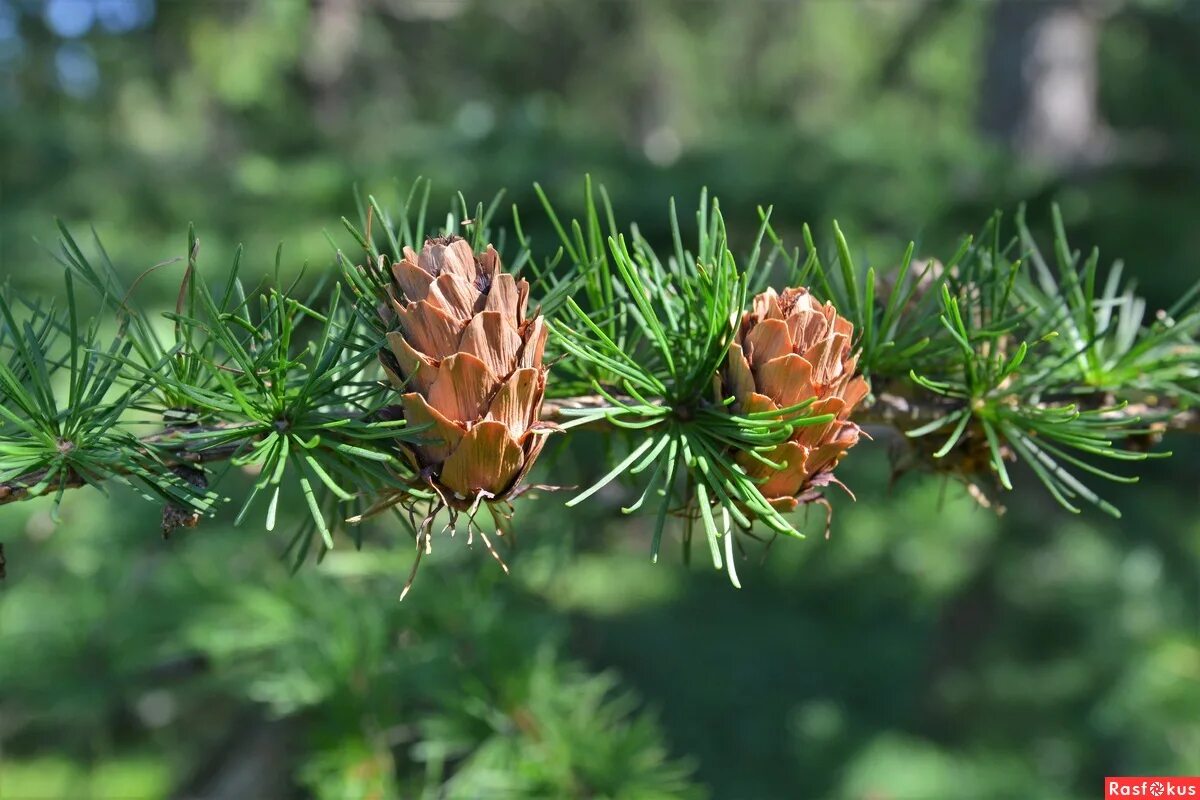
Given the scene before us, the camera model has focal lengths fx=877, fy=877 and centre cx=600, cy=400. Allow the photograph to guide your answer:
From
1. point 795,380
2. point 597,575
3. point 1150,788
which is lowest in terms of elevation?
point 597,575

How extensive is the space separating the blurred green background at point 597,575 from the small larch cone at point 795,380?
0.43 ft

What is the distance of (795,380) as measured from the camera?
31 centimetres

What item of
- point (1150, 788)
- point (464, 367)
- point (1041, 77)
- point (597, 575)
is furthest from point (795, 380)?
point (1041, 77)

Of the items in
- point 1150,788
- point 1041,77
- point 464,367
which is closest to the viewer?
point 464,367

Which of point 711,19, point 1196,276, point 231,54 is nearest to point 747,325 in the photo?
point 1196,276

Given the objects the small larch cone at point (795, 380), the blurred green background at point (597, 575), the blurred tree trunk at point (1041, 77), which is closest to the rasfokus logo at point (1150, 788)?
the blurred green background at point (597, 575)

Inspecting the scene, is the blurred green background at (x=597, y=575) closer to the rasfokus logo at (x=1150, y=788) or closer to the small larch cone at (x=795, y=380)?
the small larch cone at (x=795, y=380)

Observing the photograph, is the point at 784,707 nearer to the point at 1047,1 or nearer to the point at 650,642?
the point at 650,642

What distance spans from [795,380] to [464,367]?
115 mm

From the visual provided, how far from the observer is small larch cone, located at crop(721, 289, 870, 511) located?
1.00 ft

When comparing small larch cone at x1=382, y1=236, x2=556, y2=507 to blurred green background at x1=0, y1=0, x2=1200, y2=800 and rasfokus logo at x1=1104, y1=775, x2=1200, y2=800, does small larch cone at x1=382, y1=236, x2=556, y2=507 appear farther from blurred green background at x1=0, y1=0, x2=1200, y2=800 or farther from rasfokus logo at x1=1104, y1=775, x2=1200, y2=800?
rasfokus logo at x1=1104, y1=775, x2=1200, y2=800

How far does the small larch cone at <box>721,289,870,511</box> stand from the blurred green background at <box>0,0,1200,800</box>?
0.13 m

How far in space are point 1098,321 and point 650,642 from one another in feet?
6.10

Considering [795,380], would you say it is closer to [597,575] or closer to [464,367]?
Answer: [464,367]
